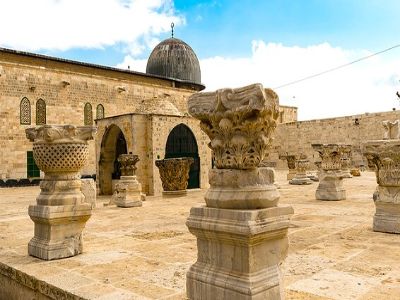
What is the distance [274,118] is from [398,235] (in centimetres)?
375

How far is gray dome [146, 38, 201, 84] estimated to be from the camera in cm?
3114

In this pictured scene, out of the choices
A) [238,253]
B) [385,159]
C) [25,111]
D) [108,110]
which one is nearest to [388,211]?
[385,159]

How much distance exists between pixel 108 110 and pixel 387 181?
804 inches

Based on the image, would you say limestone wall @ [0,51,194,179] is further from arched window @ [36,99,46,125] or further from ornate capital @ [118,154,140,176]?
ornate capital @ [118,154,140,176]

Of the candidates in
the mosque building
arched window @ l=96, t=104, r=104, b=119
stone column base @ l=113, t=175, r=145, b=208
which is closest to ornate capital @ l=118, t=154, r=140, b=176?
stone column base @ l=113, t=175, r=145, b=208

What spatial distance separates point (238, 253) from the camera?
2434mm

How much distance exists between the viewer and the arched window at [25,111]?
20.0m

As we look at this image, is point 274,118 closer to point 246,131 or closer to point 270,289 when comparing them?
point 246,131

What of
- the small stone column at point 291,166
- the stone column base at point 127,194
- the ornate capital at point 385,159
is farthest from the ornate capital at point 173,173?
the small stone column at point 291,166

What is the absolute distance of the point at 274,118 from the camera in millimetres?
2598

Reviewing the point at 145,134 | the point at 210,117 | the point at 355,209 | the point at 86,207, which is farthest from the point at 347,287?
the point at 145,134

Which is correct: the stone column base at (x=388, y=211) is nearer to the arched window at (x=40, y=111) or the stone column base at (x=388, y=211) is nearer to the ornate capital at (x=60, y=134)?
the ornate capital at (x=60, y=134)

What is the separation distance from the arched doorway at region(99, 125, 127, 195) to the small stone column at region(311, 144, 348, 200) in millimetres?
7852

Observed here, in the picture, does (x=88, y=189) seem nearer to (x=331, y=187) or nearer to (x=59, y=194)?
(x=59, y=194)
